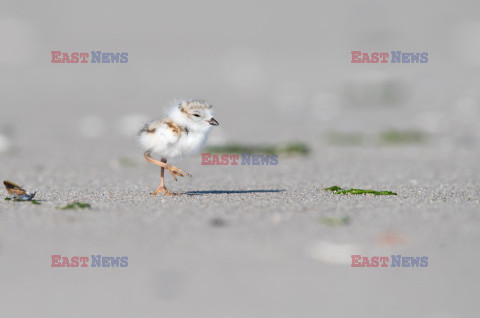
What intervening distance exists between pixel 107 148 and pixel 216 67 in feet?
41.9

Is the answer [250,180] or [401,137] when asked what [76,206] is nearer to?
[250,180]

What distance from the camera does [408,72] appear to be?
2091cm

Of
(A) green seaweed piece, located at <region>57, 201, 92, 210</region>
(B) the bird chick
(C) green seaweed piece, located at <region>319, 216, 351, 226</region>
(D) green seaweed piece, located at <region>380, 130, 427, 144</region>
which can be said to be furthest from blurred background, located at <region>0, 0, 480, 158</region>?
(C) green seaweed piece, located at <region>319, 216, 351, 226</region>

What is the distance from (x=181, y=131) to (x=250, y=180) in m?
1.80

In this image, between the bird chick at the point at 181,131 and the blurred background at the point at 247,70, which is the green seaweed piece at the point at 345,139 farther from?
the bird chick at the point at 181,131

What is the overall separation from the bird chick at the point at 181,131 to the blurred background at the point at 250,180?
45cm

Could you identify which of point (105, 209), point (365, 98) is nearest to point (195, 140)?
point (105, 209)

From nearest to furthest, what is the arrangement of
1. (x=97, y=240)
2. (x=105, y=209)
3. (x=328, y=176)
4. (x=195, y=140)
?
(x=97, y=240), (x=105, y=209), (x=195, y=140), (x=328, y=176)

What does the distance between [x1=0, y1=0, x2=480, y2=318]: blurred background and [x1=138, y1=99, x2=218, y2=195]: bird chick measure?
45 centimetres

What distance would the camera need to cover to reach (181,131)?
21.2 feet

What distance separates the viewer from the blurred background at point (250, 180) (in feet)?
13.2

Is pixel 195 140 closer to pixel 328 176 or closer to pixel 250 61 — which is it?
pixel 328 176

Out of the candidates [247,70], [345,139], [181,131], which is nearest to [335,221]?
[181,131]

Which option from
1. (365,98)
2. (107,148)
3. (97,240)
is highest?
(365,98)
